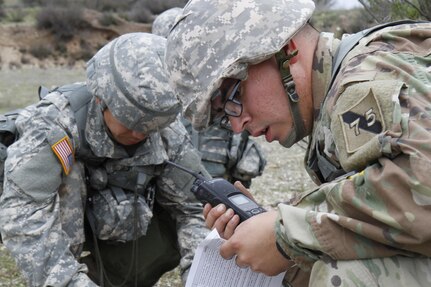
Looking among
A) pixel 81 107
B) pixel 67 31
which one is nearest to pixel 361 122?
pixel 81 107

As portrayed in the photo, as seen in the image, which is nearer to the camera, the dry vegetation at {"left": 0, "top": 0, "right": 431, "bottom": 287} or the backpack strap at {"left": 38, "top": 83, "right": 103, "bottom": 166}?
the backpack strap at {"left": 38, "top": 83, "right": 103, "bottom": 166}

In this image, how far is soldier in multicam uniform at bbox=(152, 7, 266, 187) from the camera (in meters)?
5.14

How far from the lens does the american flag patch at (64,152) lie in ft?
10.9

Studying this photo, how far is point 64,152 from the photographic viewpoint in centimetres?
337

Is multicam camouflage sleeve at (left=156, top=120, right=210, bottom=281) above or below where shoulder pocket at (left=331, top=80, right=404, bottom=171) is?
below

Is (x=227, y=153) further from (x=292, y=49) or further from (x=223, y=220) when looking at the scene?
(x=292, y=49)

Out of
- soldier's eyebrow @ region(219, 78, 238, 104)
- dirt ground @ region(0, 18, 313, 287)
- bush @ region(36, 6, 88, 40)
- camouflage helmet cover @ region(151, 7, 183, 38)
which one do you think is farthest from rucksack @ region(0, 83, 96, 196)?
bush @ region(36, 6, 88, 40)

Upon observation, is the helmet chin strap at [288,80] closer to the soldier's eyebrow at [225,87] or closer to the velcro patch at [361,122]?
the soldier's eyebrow at [225,87]

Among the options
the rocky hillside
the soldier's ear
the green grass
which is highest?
the soldier's ear

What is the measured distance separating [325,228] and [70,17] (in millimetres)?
29666

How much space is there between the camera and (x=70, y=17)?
98.7 feet

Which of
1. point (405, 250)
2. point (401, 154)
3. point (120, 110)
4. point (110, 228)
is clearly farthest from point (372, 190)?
point (110, 228)

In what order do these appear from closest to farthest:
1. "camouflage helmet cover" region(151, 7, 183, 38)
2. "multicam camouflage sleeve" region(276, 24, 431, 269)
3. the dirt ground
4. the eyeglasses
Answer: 1. "multicam camouflage sleeve" region(276, 24, 431, 269)
2. the eyeglasses
3. the dirt ground
4. "camouflage helmet cover" region(151, 7, 183, 38)

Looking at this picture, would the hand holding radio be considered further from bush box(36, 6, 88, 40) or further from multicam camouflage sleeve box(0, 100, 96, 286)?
bush box(36, 6, 88, 40)
